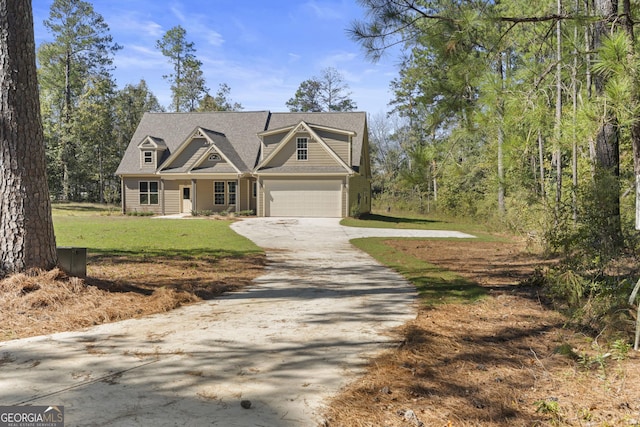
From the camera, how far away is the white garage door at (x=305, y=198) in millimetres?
25953

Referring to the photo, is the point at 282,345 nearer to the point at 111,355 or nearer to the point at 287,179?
the point at 111,355

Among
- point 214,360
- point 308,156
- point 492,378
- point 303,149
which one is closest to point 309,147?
point 303,149

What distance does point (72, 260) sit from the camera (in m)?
6.22

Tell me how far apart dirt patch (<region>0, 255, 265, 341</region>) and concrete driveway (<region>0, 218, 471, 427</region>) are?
11.9 inches

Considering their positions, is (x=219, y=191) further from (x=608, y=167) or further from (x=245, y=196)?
(x=608, y=167)

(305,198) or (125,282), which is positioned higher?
(305,198)

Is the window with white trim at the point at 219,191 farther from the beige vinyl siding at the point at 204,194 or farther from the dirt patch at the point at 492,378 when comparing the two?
the dirt patch at the point at 492,378

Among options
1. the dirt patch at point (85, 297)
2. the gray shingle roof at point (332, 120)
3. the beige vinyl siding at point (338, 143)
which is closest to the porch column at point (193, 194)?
the gray shingle roof at point (332, 120)

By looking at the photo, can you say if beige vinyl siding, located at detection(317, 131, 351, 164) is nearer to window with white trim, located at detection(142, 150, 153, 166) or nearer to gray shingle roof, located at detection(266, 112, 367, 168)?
gray shingle roof, located at detection(266, 112, 367, 168)

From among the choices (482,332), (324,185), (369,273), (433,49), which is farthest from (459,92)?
(324,185)

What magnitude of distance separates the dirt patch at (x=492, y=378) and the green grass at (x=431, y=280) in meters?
0.84

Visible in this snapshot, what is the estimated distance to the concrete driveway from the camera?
9.60ft

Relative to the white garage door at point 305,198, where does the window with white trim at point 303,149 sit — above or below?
above

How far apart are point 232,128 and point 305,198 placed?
28.0 feet
